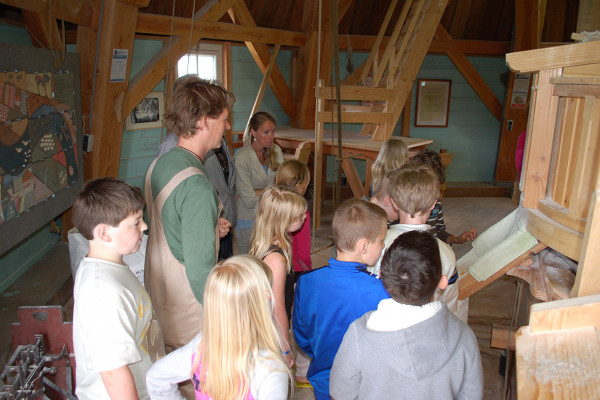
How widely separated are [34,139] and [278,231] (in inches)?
96.1

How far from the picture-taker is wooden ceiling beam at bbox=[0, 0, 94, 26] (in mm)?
3596

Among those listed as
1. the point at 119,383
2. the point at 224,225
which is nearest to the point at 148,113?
the point at 224,225

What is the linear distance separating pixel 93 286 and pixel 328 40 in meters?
5.76

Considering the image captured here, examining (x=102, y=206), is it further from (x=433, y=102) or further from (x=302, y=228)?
(x=433, y=102)

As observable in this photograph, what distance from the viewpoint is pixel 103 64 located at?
449 centimetres

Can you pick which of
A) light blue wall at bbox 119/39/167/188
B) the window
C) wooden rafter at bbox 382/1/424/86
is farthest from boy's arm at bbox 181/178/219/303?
the window

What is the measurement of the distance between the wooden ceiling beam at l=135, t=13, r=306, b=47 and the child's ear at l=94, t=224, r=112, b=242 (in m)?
4.11

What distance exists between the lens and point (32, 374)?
6.86 feet

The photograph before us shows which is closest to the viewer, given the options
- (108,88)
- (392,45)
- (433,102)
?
(108,88)

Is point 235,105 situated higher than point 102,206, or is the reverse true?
point 235,105

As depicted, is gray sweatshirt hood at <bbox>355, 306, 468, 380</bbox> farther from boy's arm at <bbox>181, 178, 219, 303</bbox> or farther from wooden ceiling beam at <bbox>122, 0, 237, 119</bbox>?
wooden ceiling beam at <bbox>122, 0, 237, 119</bbox>

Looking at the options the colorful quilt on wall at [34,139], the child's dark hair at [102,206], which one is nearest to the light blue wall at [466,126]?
the colorful quilt on wall at [34,139]

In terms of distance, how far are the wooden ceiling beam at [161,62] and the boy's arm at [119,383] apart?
3741mm

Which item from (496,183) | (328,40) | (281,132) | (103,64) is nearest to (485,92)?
(496,183)
